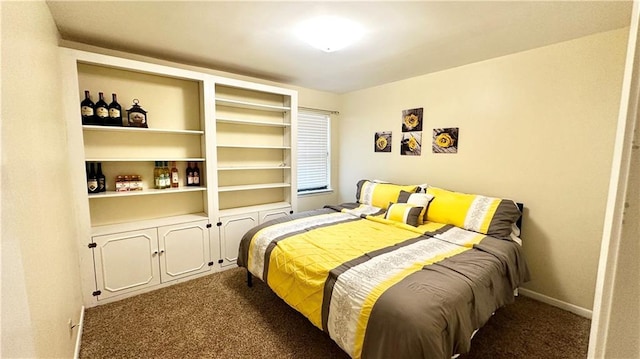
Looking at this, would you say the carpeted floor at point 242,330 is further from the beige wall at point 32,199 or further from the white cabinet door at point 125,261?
the beige wall at point 32,199

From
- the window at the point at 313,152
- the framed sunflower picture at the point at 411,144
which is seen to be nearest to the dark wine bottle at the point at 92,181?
the window at the point at 313,152

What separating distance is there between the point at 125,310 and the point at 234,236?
1.16 meters

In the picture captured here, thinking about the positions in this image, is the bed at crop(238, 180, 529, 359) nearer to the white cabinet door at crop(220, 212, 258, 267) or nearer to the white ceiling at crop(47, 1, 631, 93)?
the white cabinet door at crop(220, 212, 258, 267)

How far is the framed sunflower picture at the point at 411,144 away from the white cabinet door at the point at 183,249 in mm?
2606

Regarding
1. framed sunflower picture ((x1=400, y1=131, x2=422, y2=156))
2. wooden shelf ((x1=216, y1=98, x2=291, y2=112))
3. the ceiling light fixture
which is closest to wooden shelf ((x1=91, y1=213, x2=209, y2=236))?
wooden shelf ((x1=216, y1=98, x2=291, y2=112))

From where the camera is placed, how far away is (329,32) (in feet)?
6.72

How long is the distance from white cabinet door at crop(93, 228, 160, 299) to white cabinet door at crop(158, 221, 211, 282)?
70mm

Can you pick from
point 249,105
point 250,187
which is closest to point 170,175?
point 250,187

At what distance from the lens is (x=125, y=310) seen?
2.29 meters

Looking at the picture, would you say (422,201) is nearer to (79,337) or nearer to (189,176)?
(189,176)

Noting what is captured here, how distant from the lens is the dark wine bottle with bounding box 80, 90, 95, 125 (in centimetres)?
232

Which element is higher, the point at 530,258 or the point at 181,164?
the point at 181,164

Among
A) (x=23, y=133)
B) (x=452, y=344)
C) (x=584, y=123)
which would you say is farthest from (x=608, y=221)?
(x=584, y=123)

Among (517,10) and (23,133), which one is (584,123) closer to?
(517,10)
